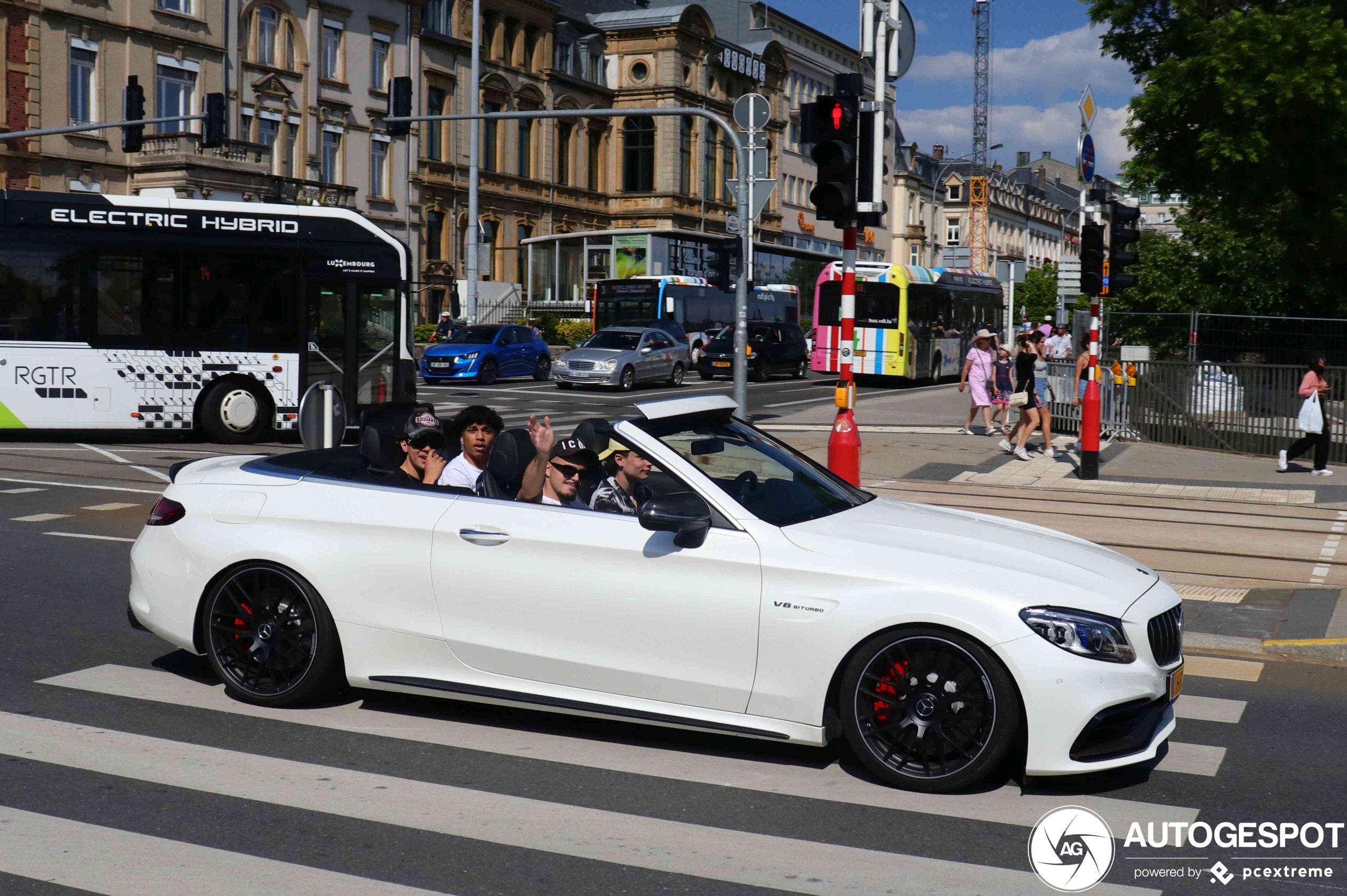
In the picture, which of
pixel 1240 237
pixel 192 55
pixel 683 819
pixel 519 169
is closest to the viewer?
pixel 683 819

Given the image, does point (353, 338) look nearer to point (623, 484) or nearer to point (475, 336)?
point (623, 484)

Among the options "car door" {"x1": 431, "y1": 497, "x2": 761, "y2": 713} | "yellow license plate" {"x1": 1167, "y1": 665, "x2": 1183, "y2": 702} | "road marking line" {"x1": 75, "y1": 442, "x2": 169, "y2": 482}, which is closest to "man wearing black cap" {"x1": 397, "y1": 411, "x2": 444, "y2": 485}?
"car door" {"x1": 431, "y1": 497, "x2": 761, "y2": 713}

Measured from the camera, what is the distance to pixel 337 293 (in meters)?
19.7

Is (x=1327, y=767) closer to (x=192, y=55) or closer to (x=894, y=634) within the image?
(x=894, y=634)

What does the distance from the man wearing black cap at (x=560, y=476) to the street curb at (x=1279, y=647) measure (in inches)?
154

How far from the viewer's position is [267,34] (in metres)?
48.3

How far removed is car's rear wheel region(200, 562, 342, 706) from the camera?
605 centimetres

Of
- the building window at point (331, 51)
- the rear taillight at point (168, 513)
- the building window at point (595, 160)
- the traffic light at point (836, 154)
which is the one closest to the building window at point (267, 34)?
the building window at point (331, 51)

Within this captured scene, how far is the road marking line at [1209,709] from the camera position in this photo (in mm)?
6410

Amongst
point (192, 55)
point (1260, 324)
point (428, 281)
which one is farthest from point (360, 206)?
point (1260, 324)

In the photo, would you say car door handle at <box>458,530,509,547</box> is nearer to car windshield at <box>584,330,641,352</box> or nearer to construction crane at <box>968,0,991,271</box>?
car windshield at <box>584,330,641,352</box>

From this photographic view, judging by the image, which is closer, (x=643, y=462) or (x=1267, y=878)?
(x=1267, y=878)

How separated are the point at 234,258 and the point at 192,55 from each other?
2865 cm

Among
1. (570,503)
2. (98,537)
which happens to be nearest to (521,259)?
(98,537)
